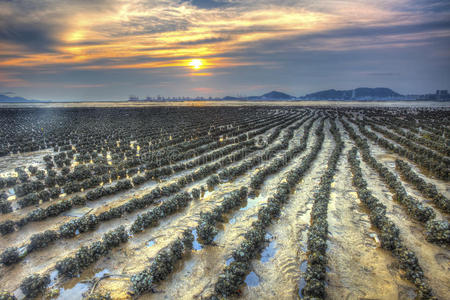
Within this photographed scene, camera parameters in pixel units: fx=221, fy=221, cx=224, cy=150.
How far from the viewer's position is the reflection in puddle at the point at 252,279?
7961mm

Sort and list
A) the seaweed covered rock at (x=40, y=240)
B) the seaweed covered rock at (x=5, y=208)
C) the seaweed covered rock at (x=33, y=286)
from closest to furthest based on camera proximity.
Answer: the seaweed covered rock at (x=33, y=286) → the seaweed covered rock at (x=40, y=240) → the seaweed covered rock at (x=5, y=208)

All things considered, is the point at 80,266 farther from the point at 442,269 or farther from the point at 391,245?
the point at 442,269

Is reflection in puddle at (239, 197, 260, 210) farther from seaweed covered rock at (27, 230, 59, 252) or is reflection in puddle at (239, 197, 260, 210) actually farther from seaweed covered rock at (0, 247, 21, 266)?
seaweed covered rock at (0, 247, 21, 266)

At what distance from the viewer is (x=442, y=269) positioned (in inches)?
330

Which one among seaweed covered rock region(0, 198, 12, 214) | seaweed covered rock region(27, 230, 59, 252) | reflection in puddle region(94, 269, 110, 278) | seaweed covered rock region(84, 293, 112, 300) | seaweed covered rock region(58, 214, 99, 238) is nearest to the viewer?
seaweed covered rock region(84, 293, 112, 300)

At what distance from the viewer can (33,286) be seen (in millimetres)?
7188

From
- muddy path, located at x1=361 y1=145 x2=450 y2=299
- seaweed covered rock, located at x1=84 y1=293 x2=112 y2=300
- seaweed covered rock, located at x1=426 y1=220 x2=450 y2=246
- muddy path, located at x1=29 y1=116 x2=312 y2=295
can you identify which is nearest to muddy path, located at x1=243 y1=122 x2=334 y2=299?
muddy path, located at x1=29 y1=116 x2=312 y2=295

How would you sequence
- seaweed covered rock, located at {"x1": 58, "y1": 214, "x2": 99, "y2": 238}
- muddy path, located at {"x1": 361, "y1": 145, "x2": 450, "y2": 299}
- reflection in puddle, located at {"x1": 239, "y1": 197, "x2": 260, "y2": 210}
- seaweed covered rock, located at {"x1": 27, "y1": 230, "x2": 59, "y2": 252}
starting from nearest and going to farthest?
muddy path, located at {"x1": 361, "y1": 145, "x2": 450, "y2": 299} → seaweed covered rock, located at {"x1": 27, "y1": 230, "x2": 59, "y2": 252} → seaweed covered rock, located at {"x1": 58, "y1": 214, "x2": 99, "y2": 238} → reflection in puddle, located at {"x1": 239, "y1": 197, "x2": 260, "y2": 210}

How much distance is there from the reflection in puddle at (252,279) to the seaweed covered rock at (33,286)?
6.94 metres

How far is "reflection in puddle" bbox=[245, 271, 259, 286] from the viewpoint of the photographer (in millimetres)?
7961

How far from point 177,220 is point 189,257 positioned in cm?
300

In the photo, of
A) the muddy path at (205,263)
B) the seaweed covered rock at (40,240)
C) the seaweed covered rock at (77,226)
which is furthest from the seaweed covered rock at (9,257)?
the muddy path at (205,263)

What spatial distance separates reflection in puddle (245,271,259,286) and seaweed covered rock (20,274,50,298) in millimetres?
6944

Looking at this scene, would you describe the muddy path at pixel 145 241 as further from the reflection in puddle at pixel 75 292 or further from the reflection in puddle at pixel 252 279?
the reflection in puddle at pixel 252 279
